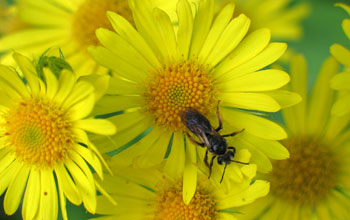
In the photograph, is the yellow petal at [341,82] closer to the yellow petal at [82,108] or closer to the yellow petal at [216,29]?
the yellow petal at [216,29]

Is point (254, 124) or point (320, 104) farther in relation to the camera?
point (320, 104)

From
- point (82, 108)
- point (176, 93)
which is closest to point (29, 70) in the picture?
point (82, 108)

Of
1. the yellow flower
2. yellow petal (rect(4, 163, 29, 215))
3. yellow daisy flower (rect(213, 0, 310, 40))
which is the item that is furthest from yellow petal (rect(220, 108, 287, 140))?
yellow daisy flower (rect(213, 0, 310, 40))

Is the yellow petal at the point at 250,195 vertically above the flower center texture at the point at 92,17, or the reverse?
the flower center texture at the point at 92,17

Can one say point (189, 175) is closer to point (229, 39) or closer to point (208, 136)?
point (208, 136)

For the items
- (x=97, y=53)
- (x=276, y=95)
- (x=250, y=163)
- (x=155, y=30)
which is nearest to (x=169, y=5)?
(x=155, y=30)

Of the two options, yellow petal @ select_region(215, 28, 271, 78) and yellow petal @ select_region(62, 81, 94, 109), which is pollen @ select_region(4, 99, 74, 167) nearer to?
yellow petal @ select_region(62, 81, 94, 109)

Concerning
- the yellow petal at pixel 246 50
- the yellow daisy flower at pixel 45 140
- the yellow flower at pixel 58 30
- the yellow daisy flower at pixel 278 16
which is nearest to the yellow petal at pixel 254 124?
the yellow petal at pixel 246 50

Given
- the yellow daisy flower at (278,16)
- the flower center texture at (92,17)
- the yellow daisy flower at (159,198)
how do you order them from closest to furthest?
the yellow daisy flower at (159,198)
the flower center texture at (92,17)
the yellow daisy flower at (278,16)
